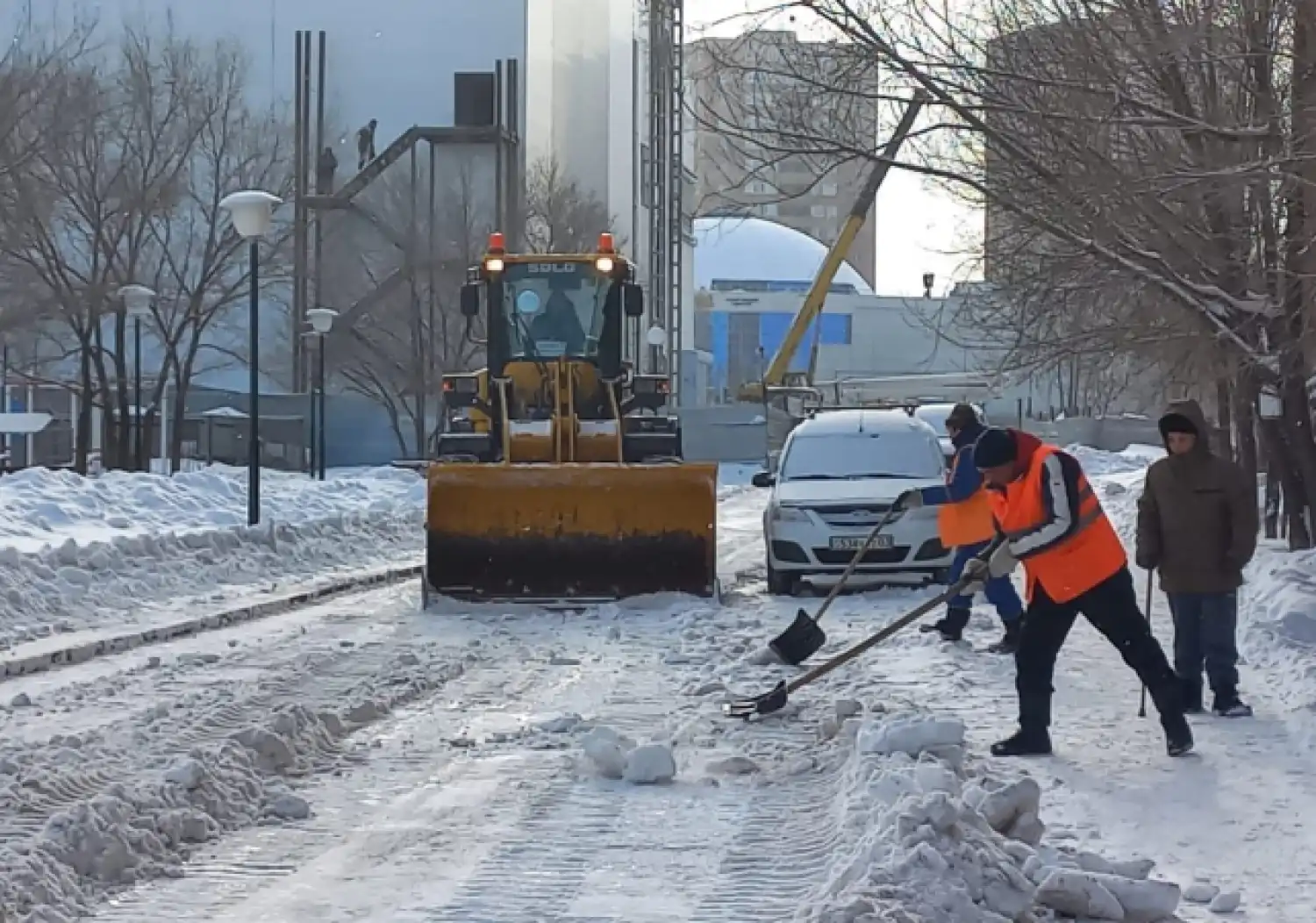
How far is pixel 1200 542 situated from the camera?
10023 mm

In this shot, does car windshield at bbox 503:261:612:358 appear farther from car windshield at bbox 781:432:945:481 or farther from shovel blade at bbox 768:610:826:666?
shovel blade at bbox 768:610:826:666

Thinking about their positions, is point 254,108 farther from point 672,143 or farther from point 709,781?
point 709,781

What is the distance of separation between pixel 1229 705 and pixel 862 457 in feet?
29.0

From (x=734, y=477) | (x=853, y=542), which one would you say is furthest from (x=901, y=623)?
(x=734, y=477)

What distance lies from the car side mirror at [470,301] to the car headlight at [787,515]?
3.43m

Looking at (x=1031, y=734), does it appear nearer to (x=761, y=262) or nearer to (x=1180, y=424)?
(x=1180, y=424)

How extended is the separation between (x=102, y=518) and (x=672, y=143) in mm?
Answer: 41733

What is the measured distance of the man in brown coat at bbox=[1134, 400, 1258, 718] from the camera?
392 inches

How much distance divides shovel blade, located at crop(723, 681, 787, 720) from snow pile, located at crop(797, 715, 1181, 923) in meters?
2.63

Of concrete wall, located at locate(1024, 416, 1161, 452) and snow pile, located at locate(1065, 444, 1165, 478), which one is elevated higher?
concrete wall, located at locate(1024, 416, 1161, 452)

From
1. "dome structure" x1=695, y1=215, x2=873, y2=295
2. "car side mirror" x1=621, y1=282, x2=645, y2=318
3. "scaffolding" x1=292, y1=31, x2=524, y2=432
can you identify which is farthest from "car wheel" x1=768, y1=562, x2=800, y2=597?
"dome structure" x1=695, y1=215, x2=873, y2=295

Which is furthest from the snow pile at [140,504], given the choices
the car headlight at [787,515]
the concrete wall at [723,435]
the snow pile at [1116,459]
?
the concrete wall at [723,435]

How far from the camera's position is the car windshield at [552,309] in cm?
1981

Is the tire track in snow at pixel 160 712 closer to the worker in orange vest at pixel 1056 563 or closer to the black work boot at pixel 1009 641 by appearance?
the worker in orange vest at pixel 1056 563
